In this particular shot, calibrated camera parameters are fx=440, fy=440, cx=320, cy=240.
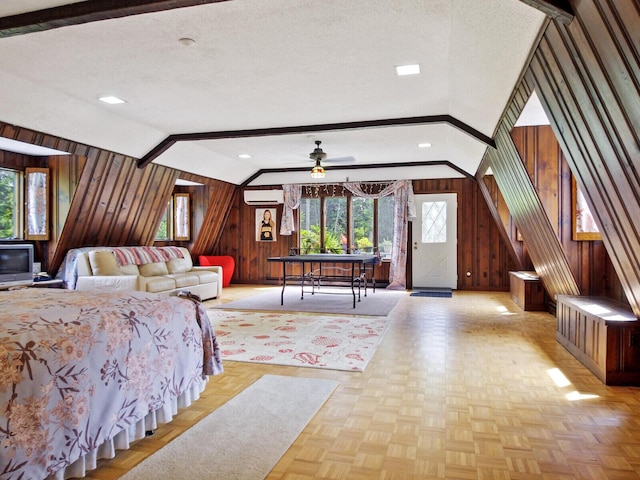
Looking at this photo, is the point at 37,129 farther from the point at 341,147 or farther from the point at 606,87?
Result: the point at 606,87

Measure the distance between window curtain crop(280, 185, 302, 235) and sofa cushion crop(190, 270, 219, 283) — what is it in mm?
2418

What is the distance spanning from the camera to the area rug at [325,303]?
249 inches

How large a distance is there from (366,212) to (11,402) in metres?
8.27

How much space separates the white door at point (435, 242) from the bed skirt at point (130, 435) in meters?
6.82

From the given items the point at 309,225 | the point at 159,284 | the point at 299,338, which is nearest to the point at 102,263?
the point at 159,284

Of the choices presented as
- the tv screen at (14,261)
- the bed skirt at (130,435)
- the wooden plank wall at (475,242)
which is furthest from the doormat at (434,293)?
the tv screen at (14,261)

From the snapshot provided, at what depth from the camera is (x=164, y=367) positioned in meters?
2.38

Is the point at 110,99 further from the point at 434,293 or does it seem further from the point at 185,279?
the point at 434,293

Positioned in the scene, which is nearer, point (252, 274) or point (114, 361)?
point (114, 361)

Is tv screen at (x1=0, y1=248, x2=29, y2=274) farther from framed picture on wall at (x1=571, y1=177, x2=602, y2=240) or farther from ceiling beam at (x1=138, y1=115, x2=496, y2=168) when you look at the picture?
framed picture on wall at (x1=571, y1=177, x2=602, y2=240)

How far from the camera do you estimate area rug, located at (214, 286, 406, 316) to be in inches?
249

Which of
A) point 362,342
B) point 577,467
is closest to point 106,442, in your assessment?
point 577,467

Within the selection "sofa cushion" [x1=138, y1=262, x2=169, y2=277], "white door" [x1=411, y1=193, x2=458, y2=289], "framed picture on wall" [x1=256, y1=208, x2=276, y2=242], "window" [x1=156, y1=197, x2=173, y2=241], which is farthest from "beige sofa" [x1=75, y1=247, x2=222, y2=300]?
"white door" [x1=411, y1=193, x2=458, y2=289]

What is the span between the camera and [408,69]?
3.68 m
